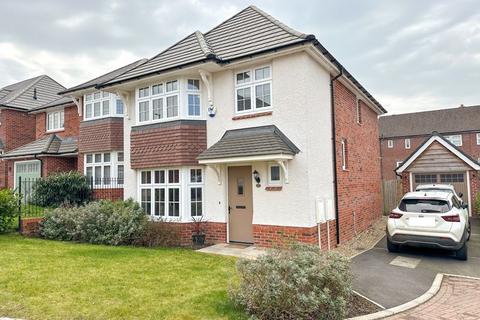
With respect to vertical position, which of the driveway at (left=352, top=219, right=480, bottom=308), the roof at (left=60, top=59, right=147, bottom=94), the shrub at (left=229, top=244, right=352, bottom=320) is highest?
the roof at (left=60, top=59, right=147, bottom=94)

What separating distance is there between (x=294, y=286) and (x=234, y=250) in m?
4.91

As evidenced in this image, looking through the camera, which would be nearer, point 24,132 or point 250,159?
point 250,159

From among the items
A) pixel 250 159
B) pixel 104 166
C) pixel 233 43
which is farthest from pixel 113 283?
pixel 104 166

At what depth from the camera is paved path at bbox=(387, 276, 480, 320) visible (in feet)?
16.3

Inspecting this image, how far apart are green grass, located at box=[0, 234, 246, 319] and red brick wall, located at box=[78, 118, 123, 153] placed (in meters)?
5.62

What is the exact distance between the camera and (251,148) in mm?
9031

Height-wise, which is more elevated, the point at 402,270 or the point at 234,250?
the point at 234,250

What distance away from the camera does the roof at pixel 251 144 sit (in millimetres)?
8641

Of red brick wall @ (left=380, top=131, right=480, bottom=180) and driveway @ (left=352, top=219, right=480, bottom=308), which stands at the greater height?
red brick wall @ (left=380, top=131, right=480, bottom=180)

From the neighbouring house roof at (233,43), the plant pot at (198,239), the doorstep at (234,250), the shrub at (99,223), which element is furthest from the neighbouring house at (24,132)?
the doorstep at (234,250)

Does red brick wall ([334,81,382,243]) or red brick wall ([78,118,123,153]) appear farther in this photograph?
red brick wall ([78,118,123,153])

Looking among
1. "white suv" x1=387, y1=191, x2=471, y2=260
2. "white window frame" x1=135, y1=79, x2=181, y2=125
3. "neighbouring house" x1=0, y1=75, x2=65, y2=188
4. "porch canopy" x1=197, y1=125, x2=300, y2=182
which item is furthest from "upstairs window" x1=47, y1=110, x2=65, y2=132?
"white suv" x1=387, y1=191, x2=471, y2=260

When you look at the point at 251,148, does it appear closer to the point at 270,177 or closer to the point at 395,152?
the point at 270,177

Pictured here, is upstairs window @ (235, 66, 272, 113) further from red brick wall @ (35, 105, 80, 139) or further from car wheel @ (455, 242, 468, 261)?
red brick wall @ (35, 105, 80, 139)
